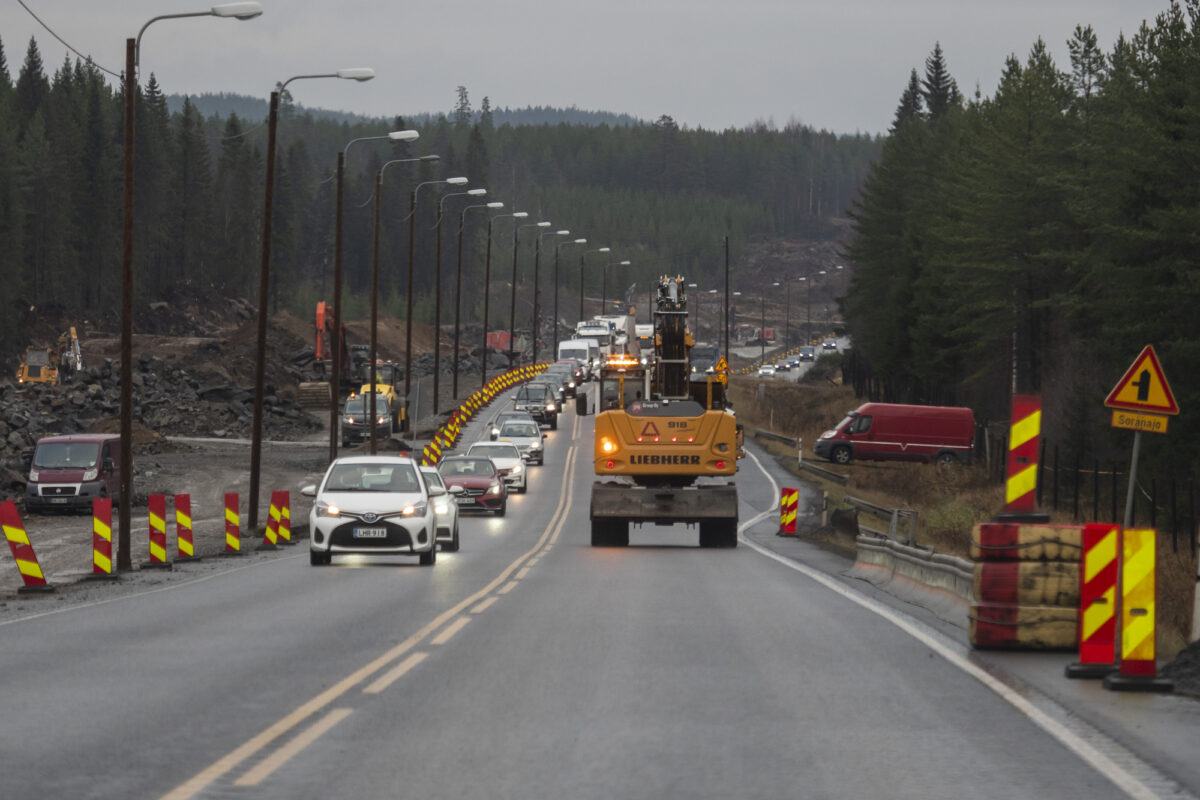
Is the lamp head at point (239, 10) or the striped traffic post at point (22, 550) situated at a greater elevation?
the lamp head at point (239, 10)

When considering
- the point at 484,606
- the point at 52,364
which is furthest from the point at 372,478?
the point at 52,364

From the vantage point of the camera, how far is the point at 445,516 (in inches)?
1125

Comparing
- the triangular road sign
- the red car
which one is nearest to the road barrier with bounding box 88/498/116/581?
the triangular road sign

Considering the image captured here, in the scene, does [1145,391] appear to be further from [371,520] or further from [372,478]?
[372,478]

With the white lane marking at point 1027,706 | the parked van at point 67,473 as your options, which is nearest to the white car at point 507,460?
the parked van at point 67,473

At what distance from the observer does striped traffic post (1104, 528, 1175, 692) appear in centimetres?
1161

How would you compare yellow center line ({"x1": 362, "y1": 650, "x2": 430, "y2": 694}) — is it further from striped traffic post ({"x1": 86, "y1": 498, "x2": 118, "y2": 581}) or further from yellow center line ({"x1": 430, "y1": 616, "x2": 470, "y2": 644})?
striped traffic post ({"x1": 86, "y1": 498, "x2": 118, "y2": 581})

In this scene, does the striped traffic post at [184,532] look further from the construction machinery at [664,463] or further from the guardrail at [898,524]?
the guardrail at [898,524]

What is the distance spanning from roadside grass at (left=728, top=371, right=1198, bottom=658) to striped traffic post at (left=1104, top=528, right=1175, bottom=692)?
127 inches

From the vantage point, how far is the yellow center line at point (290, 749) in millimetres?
8336

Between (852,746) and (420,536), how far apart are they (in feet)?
53.6

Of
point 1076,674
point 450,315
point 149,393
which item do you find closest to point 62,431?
point 149,393

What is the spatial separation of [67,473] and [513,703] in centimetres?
3657

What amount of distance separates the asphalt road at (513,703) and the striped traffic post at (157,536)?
274 inches
